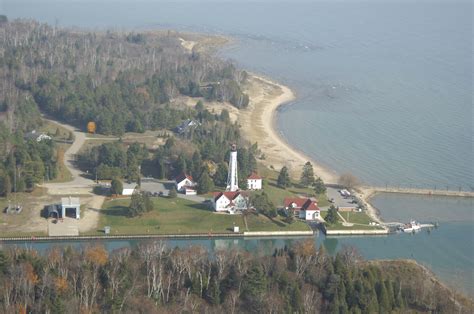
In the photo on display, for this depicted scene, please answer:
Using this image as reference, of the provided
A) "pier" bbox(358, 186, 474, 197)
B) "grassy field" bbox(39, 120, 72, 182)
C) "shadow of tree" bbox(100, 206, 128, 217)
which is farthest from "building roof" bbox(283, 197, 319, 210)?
"grassy field" bbox(39, 120, 72, 182)

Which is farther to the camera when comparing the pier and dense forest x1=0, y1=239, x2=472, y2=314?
the pier

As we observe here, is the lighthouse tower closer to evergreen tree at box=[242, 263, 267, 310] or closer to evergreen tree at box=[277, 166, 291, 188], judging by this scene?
evergreen tree at box=[277, 166, 291, 188]

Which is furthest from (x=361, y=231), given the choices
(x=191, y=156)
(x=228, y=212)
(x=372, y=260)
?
(x=191, y=156)

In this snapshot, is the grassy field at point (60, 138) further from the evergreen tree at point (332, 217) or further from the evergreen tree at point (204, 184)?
the evergreen tree at point (332, 217)

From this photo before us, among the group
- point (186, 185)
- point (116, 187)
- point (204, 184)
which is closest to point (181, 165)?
point (186, 185)

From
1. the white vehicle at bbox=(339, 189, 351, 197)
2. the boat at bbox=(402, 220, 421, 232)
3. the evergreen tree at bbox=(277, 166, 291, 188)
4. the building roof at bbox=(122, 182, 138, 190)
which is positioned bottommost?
the boat at bbox=(402, 220, 421, 232)

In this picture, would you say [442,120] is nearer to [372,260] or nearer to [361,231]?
[361,231]
